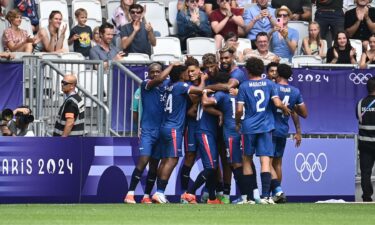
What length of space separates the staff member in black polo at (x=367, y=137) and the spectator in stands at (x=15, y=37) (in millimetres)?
6269

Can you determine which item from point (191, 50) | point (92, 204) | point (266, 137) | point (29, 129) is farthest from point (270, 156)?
point (191, 50)

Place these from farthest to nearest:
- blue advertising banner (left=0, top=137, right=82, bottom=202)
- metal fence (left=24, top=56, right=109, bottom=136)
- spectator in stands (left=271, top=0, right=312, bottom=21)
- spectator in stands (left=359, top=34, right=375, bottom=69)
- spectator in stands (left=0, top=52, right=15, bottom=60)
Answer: spectator in stands (left=271, top=0, right=312, bottom=21), spectator in stands (left=359, top=34, right=375, bottom=69), spectator in stands (left=0, top=52, right=15, bottom=60), metal fence (left=24, top=56, right=109, bottom=136), blue advertising banner (left=0, top=137, right=82, bottom=202)

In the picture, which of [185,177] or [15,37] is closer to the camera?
[185,177]

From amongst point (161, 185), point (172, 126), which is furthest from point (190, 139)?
point (161, 185)

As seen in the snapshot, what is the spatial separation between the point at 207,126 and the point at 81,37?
4970 millimetres

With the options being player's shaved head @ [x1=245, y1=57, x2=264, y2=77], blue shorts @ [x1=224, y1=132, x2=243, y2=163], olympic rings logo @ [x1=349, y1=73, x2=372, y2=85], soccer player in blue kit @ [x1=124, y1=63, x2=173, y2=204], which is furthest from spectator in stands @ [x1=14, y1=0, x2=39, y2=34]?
player's shaved head @ [x1=245, y1=57, x2=264, y2=77]

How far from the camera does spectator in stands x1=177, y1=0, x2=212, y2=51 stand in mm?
26188

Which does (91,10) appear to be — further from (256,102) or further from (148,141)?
(256,102)

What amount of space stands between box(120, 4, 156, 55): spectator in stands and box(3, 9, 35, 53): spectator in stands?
215 cm

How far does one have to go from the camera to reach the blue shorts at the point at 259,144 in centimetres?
1978

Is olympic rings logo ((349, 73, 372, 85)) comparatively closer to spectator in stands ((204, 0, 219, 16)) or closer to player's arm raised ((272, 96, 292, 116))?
player's arm raised ((272, 96, 292, 116))

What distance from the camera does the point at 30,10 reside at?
25266 millimetres

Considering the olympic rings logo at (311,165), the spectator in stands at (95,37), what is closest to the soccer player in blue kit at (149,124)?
the olympic rings logo at (311,165)

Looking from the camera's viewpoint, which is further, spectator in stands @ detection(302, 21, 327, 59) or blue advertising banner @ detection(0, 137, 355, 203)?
spectator in stands @ detection(302, 21, 327, 59)
